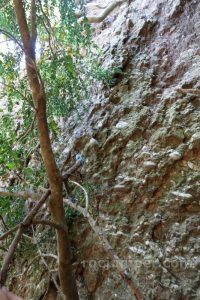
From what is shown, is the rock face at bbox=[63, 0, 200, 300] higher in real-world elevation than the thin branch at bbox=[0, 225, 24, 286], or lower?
higher

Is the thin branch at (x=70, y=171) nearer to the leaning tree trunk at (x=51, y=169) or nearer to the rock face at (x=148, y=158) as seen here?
the leaning tree trunk at (x=51, y=169)

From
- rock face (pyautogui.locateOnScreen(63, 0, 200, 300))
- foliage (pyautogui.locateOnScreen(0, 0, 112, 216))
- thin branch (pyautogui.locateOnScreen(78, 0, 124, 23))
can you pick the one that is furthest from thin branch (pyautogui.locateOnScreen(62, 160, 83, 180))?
thin branch (pyautogui.locateOnScreen(78, 0, 124, 23))

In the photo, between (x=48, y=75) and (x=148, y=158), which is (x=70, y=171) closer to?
(x=148, y=158)

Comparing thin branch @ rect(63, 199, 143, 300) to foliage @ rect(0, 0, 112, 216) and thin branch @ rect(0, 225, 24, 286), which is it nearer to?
thin branch @ rect(0, 225, 24, 286)

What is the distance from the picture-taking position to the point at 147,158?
2592mm

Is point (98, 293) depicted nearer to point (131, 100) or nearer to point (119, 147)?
point (119, 147)

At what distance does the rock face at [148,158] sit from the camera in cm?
218

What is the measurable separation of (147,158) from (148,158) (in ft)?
0.03

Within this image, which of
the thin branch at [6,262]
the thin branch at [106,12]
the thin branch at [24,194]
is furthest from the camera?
the thin branch at [106,12]

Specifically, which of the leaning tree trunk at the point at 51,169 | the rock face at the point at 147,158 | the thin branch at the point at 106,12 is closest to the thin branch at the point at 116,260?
the leaning tree trunk at the point at 51,169

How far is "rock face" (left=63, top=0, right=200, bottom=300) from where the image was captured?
2180 millimetres

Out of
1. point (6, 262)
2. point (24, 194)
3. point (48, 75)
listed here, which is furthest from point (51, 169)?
point (48, 75)

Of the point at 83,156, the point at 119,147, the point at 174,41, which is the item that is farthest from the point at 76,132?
the point at 174,41

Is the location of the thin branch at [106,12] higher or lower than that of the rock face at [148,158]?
higher
